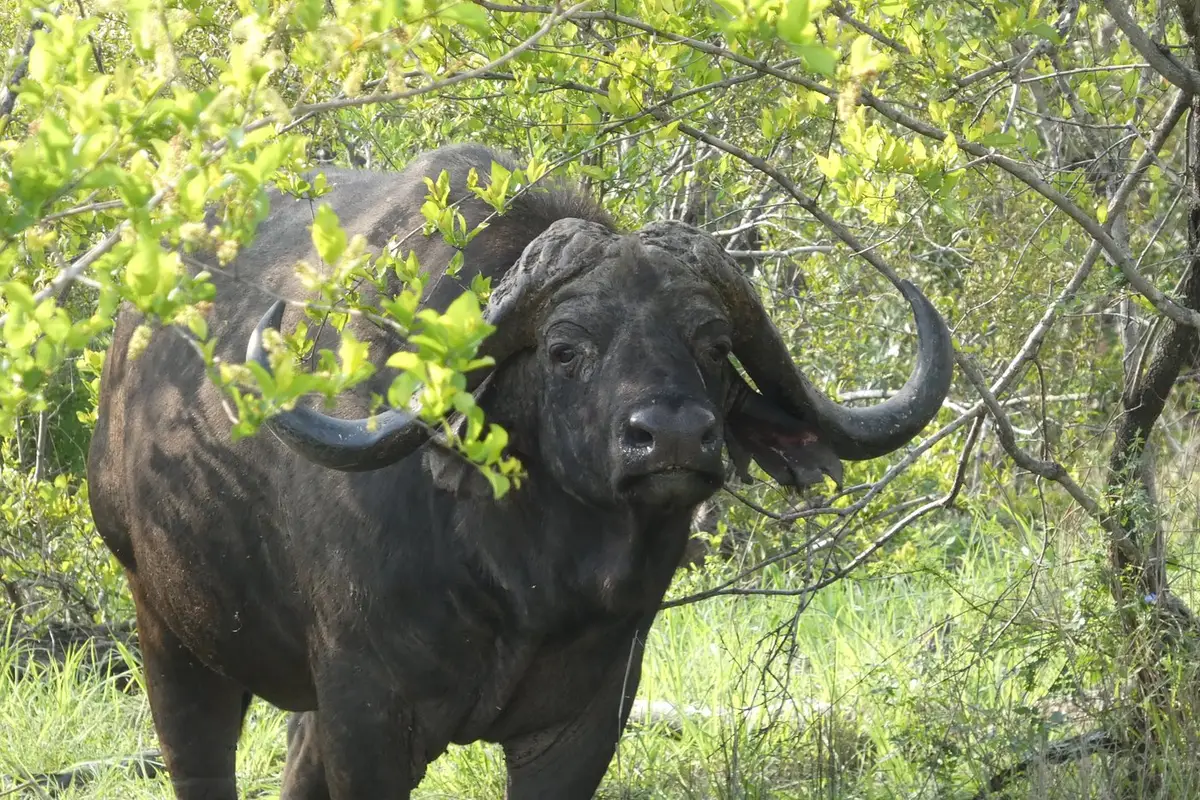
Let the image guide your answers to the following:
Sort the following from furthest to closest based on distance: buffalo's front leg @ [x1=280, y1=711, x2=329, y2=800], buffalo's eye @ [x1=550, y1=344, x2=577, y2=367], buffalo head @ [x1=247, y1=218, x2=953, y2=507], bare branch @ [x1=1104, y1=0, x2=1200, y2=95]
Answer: buffalo's front leg @ [x1=280, y1=711, x2=329, y2=800]
buffalo's eye @ [x1=550, y1=344, x2=577, y2=367]
bare branch @ [x1=1104, y1=0, x2=1200, y2=95]
buffalo head @ [x1=247, y1=218, x2=953, y2=507]

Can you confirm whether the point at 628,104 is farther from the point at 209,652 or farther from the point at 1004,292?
the point at 209,652

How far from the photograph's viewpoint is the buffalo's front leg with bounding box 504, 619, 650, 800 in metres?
4.57

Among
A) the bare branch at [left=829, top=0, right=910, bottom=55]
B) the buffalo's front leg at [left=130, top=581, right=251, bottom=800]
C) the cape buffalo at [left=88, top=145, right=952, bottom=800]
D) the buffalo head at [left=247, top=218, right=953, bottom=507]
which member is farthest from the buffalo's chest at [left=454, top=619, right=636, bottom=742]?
the bare branch at [left=829, top=0, right=910, bottom=55]

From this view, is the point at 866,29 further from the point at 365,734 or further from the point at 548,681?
the point at 365,734

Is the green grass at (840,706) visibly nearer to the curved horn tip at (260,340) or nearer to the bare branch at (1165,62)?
the bare branch at (1165,62)

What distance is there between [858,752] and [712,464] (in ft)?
7.83

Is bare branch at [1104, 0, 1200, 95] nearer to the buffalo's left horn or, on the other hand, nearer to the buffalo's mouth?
the buffalo's left horn

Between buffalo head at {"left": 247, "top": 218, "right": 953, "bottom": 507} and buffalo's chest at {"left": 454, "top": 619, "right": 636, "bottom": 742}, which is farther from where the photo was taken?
buffalo's chest at {"left": 454, "top": 619, "right": 636, "bottom": 742}

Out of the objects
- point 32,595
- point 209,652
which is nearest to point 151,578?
point 209,652

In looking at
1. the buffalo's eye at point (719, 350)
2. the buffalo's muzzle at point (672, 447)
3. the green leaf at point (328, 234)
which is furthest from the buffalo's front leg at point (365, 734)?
the green leaf at point (328, 234)

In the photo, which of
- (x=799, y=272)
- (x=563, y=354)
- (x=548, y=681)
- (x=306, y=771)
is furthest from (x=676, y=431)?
(x=799, y=272)

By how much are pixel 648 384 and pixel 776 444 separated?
875 millimetres

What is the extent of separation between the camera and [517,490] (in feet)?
14.0

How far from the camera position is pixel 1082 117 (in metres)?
5.14
